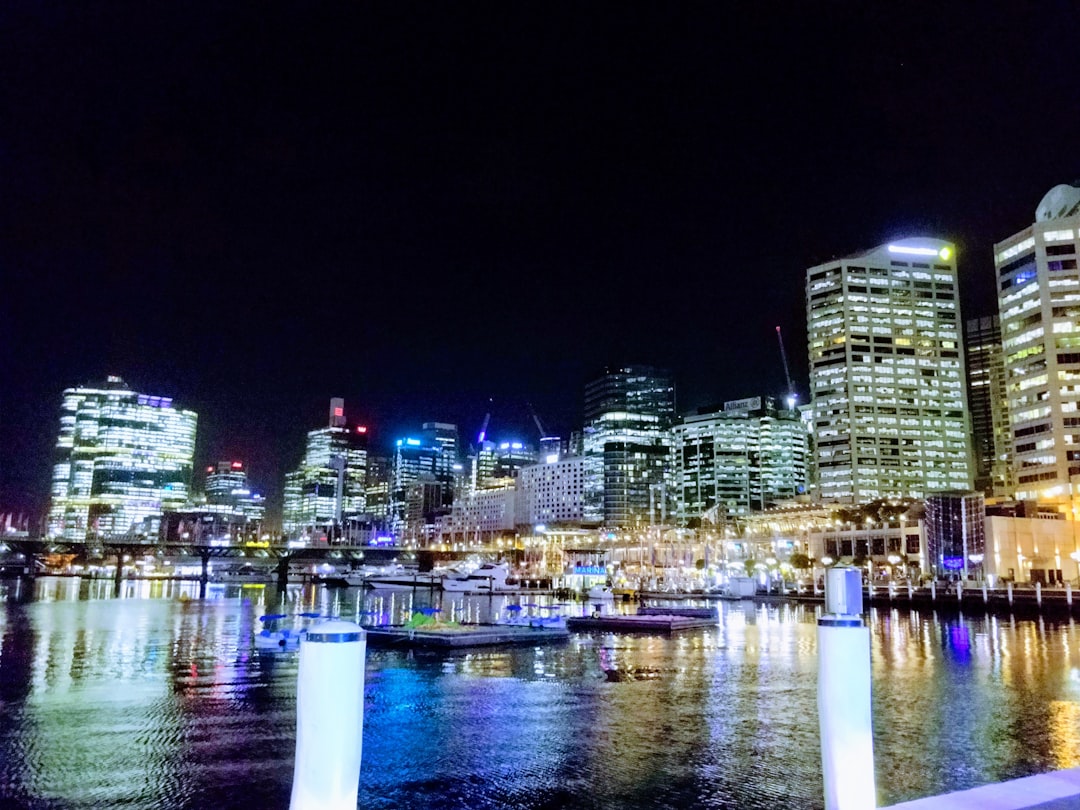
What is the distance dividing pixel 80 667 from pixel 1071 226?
146698 millimetres

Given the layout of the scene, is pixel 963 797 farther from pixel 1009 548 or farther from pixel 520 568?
pixel 520 568

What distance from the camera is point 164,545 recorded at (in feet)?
416

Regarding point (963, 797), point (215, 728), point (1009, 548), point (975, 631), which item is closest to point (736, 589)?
point (1009, 548)

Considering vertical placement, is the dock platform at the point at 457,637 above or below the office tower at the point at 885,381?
below

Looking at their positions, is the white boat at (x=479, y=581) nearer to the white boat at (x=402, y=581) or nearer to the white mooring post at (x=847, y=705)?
the white boat at (x=402, y=581)

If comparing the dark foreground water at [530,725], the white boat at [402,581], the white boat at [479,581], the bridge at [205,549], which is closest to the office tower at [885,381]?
the white boat at [479,581]

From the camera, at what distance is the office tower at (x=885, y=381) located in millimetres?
183375

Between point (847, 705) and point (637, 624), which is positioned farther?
point (637, 624)

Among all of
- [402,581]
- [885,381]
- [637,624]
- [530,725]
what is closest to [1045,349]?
[885,381]

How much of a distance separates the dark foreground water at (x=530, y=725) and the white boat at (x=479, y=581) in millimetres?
86153

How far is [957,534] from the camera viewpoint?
93062 millimetres

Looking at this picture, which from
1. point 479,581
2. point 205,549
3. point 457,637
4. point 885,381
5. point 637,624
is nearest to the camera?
point 457,637

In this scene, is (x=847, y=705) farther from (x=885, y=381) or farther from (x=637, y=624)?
(x=885, y=381)

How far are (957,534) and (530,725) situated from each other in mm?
86914
